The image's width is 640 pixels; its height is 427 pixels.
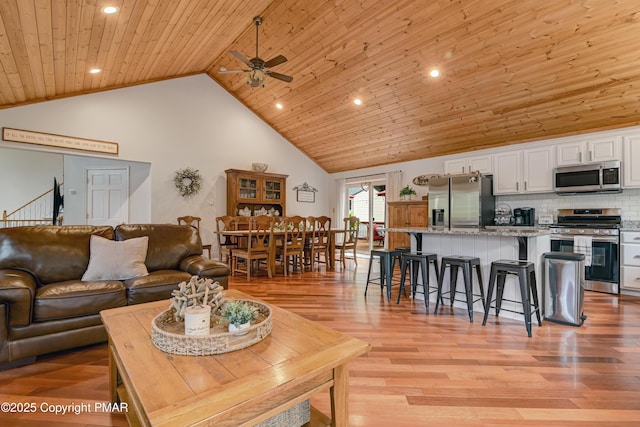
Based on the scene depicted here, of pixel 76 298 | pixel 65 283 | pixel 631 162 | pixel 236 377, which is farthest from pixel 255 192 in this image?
pixel 631 162

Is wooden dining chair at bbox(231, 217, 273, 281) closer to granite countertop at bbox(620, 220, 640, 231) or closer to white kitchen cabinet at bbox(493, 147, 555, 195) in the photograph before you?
white kitchen cabinet at bbox(493, 147, 555, 195)

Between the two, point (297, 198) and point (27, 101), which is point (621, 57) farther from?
point (27, 101)

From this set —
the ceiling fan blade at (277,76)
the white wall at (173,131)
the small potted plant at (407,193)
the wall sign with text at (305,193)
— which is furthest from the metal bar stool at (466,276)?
the wall sign with text at (305,193)

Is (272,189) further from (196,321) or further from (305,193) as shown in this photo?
(196,321)

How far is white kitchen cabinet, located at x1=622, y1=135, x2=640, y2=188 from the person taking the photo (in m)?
3.95

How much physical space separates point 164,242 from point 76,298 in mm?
1019

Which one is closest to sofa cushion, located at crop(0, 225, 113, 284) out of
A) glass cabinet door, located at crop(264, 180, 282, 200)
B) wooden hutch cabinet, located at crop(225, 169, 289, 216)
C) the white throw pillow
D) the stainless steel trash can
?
the white throw pillow

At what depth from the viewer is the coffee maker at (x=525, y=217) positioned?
16.3ft

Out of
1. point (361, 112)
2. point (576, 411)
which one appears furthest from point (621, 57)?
point (576, 411)

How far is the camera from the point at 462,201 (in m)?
5.17

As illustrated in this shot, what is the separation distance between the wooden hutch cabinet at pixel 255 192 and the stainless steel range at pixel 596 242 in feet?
17.4

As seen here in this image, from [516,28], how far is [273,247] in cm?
429

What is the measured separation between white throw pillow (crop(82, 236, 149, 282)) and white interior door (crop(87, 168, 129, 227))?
3764 mm

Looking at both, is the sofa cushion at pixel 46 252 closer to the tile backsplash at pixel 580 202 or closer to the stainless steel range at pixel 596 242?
the stainless steel range at pixel 596 242
